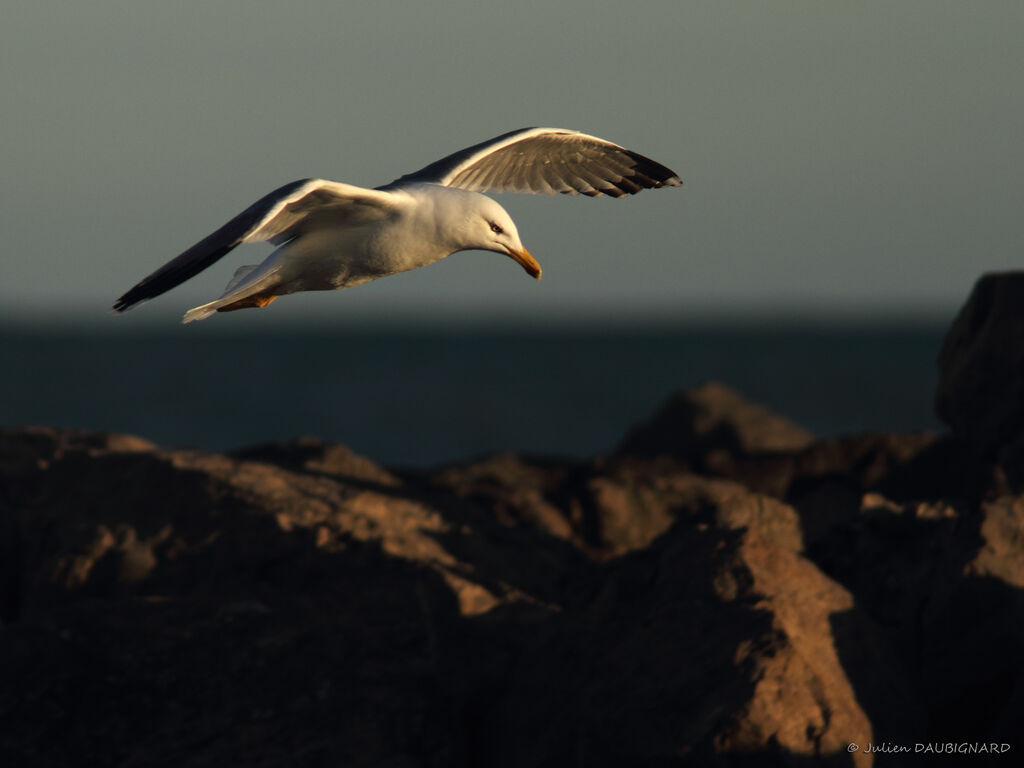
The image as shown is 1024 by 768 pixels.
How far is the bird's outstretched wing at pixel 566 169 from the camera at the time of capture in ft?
32.4

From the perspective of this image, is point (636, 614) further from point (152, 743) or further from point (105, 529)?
point (105, 529)

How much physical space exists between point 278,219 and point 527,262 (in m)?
1.36

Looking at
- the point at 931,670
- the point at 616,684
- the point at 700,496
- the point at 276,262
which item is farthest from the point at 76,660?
the point at 700,496

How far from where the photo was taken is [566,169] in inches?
402

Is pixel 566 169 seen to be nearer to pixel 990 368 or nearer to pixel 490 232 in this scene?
pixel 490 232

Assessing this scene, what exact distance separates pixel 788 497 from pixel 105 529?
449 cm

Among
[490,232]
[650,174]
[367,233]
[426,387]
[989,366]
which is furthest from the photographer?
[426,387]

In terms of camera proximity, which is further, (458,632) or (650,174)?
(650,174)

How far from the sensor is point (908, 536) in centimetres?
707

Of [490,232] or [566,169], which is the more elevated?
[566,169]

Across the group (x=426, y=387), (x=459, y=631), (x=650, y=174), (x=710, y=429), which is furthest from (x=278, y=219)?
(x=426, y=387)

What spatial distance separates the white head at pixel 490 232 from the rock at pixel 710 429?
16.6 feet

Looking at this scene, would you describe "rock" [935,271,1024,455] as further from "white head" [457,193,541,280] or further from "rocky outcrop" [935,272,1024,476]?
"white head" [457,193,541,280]

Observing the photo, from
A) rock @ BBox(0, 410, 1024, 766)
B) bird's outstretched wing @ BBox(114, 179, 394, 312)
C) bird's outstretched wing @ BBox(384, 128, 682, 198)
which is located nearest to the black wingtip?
bird's outstretched wing @ BBox(384, 128, 682, 198)
